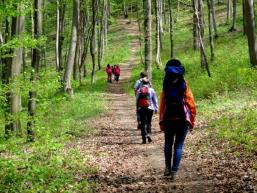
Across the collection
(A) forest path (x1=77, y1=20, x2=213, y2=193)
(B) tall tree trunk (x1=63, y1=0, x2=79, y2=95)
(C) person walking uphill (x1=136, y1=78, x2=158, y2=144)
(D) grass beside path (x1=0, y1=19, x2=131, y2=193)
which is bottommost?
(A) forest path (x1=77, y1=20, x2=213, y2=193)

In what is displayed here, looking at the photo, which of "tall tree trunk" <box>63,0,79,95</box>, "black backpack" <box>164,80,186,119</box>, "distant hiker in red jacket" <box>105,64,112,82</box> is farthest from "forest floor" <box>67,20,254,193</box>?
"distant hiker in red jacket" <box>105,64,112,82</box>

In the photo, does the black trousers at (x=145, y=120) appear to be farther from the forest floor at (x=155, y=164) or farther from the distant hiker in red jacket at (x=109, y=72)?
the distant hiker in red jacket at (x=109, y=72)

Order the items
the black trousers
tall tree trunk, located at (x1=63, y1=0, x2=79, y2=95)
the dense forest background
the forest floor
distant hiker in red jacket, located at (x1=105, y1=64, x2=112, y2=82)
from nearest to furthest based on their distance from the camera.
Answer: the forest floor < the dense forest background < the black trousers < tall tree trunk, located at (x1=63, y1=0, x2=79, y2=95) < distant hiker in red jacket, located at (x1=105, y1=64, x2=112, y2=82)

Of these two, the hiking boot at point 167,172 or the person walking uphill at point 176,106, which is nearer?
the person walking uphill at point 176,106

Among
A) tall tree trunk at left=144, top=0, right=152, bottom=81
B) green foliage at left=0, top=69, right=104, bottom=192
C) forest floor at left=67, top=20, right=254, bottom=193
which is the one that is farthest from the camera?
tall tree trunk at left=144, top=0, right=152, bottom=81

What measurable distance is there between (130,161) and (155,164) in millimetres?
877

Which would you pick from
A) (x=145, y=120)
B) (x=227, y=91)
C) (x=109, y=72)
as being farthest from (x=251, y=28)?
(x=109, y=72)

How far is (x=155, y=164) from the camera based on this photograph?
10.1 metres

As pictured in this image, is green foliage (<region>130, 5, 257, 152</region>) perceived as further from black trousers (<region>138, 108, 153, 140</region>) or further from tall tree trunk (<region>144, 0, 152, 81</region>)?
tall tree trunk (<region>144, 0, 152, 81</region>)

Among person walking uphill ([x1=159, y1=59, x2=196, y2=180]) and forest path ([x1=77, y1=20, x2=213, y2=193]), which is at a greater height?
person walking uphill ([x1=159, y1=59, x2=196, y2=180])

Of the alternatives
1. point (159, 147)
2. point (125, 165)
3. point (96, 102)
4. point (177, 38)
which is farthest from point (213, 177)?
point (177, 38)

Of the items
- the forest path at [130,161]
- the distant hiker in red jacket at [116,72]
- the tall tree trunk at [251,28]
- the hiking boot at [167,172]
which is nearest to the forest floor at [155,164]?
the forest path at [130,161]

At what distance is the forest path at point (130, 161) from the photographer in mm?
8105

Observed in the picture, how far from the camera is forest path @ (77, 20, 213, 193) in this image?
8105 mm
